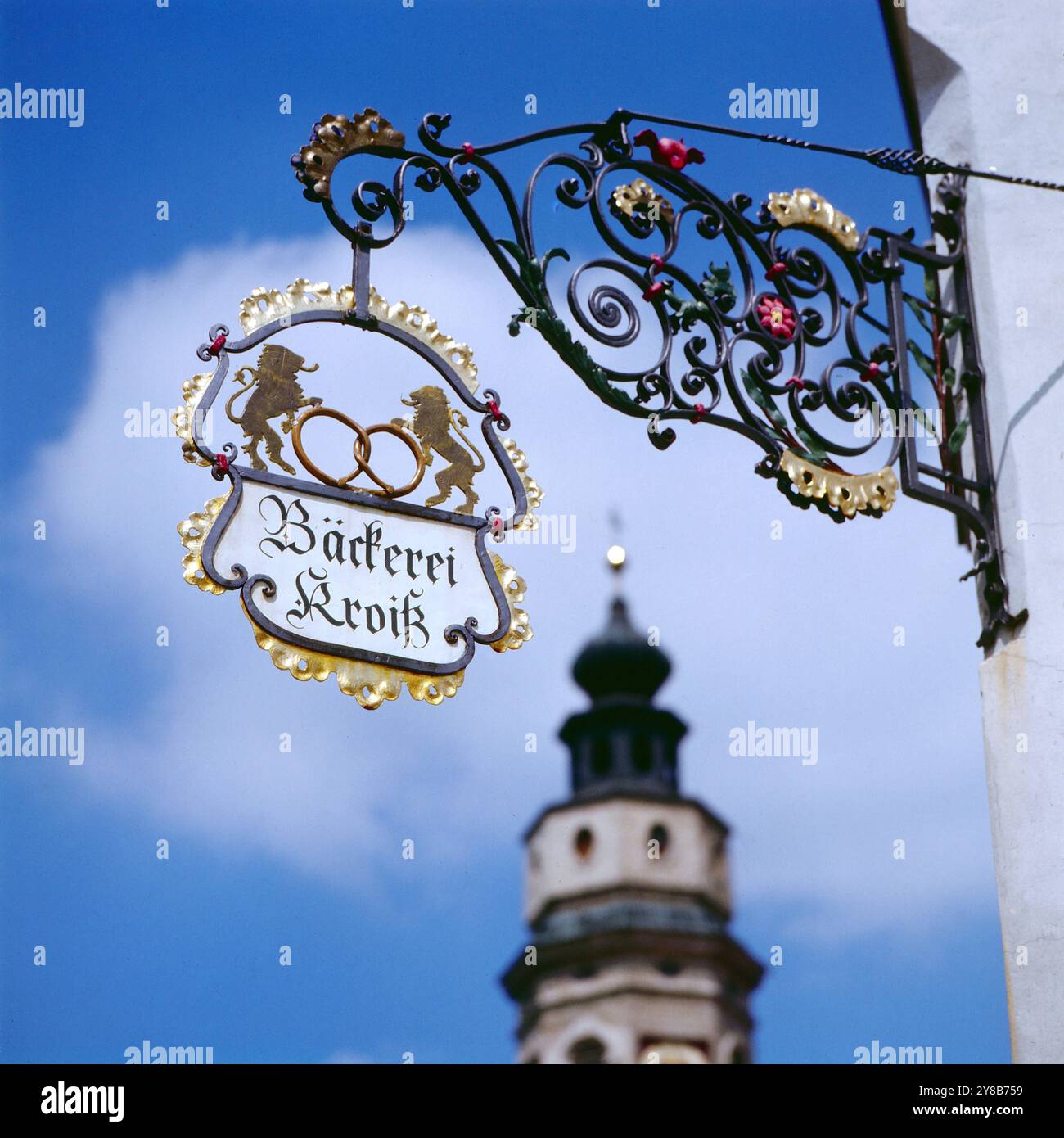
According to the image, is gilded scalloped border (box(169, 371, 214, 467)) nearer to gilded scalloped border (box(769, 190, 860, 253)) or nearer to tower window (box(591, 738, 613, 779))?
gilded scalloped border (box(769, 190, 860, 253))

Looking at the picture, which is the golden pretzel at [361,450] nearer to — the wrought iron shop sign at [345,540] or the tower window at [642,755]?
the wrought iron shop sign at [345,540]

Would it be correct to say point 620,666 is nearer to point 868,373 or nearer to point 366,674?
point 868,373

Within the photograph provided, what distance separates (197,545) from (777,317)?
89.2 inches

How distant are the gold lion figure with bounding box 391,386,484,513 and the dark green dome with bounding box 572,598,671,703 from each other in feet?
81.8

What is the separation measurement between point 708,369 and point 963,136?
1450 mm

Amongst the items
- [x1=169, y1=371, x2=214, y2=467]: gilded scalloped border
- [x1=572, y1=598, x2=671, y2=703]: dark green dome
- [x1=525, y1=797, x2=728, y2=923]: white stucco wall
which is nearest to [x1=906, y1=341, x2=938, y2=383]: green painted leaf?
[x1=169, y1=371, x2=214, y2=467]: gilded scalloped border

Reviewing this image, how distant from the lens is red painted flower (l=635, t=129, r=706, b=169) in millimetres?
8102

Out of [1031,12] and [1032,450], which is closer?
[1032,450]

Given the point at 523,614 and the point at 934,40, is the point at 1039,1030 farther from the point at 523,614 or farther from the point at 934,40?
the point at 934,40

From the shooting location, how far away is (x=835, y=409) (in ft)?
26.6

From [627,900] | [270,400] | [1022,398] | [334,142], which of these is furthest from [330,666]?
[627,900]
